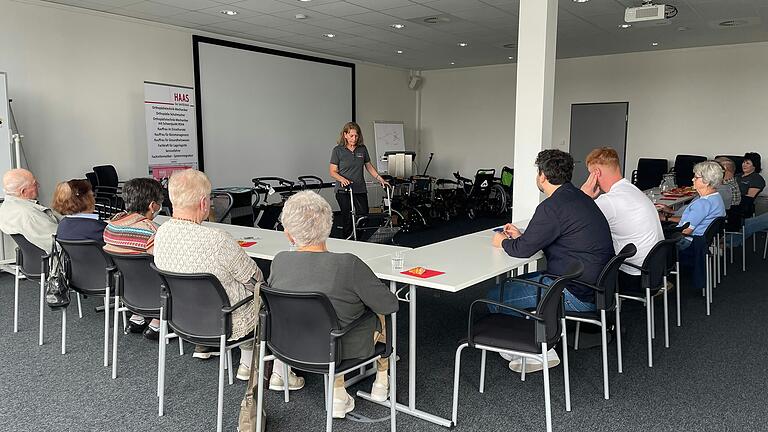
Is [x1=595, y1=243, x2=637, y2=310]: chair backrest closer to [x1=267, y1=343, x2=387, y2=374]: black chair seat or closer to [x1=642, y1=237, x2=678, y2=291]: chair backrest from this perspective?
[x1=642, y1=237, x2=678, y2=291]: chair backrest

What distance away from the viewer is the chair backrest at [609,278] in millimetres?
2867

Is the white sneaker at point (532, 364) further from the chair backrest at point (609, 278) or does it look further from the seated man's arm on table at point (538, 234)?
Answer: the seated man's arm on table at point (538, 234)

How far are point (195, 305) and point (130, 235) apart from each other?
863mm

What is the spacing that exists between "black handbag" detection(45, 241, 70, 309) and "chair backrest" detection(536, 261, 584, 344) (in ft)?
9.20

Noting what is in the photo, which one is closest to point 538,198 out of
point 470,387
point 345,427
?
point 470,387

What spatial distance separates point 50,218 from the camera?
397 cm

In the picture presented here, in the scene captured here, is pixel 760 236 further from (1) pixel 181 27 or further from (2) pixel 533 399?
(1) pixel 181 27

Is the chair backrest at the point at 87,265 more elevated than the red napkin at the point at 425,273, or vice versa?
the red napkin at the point at 425,273

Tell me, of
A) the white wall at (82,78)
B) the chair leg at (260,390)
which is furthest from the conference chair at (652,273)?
the white wall at (82,78)

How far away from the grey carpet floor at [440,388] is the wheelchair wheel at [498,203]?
5834 millimetres

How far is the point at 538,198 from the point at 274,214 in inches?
131

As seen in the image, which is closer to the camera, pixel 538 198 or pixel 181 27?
pixel 538 198

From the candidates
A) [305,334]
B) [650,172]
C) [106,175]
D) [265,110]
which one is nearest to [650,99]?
[650,172]

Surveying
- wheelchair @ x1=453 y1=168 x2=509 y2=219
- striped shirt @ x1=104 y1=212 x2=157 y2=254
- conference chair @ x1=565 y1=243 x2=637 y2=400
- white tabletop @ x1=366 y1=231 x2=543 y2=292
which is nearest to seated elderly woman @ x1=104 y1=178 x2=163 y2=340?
striped shirt @ x1=104 y1=212 x2=157 y2=254
